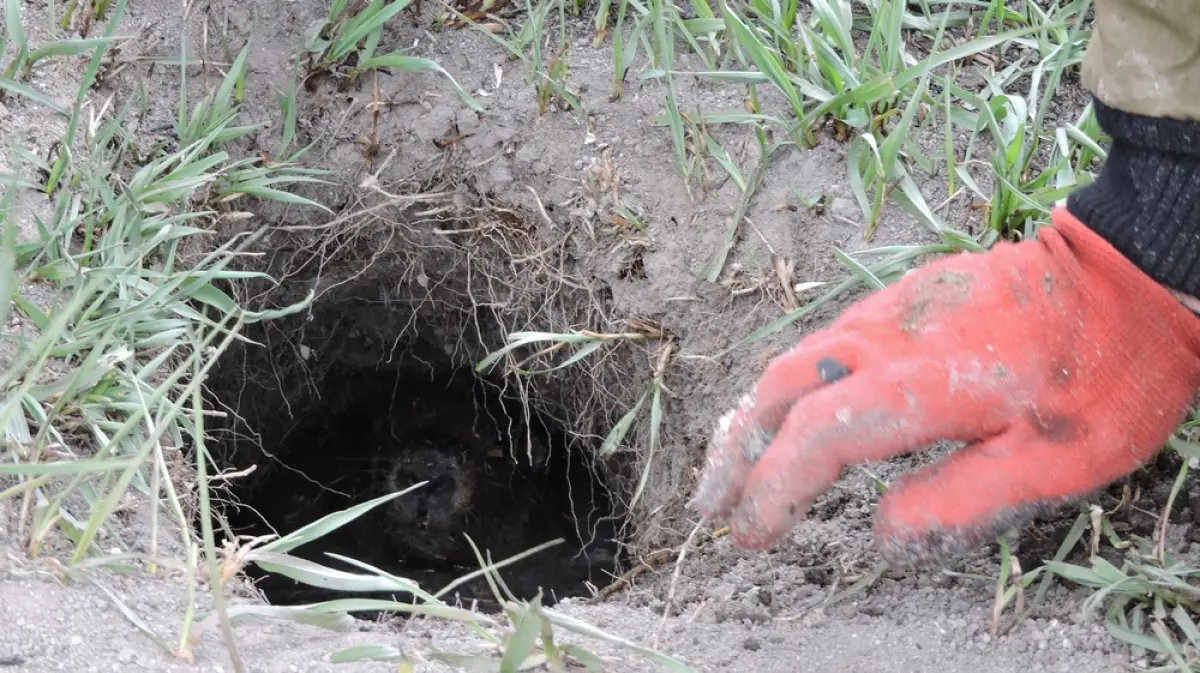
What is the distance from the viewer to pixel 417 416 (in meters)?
2.84

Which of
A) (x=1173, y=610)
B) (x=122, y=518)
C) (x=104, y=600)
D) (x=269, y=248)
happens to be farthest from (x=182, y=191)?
(x=1173, y=610)

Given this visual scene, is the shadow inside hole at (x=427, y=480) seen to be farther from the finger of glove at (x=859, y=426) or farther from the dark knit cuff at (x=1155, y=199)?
the dark knit cuff at (x=1155, y=199)

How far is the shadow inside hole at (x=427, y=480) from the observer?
2.44 m

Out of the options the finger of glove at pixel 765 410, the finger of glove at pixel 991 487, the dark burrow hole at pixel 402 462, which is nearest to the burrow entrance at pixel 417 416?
the dark burrow hole at pixel 402 462

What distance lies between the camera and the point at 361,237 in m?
2.15

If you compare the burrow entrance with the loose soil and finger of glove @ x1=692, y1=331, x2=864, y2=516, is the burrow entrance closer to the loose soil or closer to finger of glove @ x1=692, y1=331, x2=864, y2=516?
the loose soil

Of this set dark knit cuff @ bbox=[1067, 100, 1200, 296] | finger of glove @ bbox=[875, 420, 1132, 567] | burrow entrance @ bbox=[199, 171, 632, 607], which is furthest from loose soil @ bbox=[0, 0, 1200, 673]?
dark knit cuff @ bbox=[1067, 100, 1200, 296]

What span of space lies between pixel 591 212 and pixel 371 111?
47 centimetres

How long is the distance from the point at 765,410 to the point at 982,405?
0.80 feet

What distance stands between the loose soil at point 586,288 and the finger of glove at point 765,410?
7.0 inches

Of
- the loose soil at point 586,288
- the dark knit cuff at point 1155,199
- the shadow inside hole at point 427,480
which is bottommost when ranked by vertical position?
the shadow inside hole at point 427,480

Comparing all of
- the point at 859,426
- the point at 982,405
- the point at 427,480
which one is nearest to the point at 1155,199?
the point at 982,405

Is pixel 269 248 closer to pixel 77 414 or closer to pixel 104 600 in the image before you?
pixel 77 414

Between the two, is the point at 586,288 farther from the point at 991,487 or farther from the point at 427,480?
the point at 427,480
